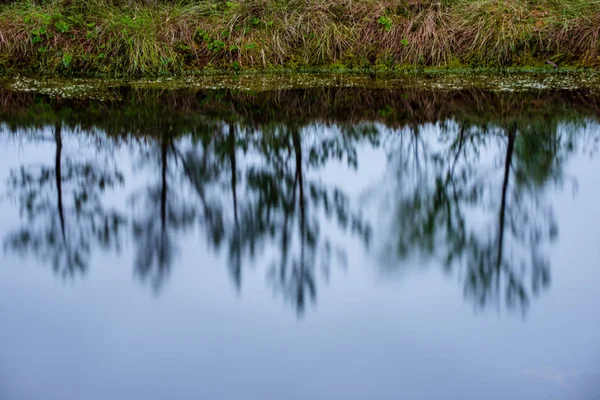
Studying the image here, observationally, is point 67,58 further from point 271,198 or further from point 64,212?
point 271,198

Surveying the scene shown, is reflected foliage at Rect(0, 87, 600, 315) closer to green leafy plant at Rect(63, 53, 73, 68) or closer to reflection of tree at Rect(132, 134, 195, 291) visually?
reflection of tree at Rect(132, 134, 195, 291)

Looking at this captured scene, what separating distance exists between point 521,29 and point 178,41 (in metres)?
5.51

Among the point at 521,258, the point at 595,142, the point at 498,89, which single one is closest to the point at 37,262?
the point at 521,258

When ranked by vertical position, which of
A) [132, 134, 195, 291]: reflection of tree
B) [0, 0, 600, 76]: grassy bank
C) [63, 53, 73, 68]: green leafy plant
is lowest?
[132, 134, 195, 291]: reflection of tree

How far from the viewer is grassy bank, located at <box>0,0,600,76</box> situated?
12.5 meters

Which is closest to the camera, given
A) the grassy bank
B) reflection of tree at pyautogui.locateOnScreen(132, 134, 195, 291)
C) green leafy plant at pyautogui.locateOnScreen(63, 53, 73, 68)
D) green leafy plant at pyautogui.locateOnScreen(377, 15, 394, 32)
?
reflection of tree at pyautogui.locateOnScreen(132, 134, 195, 291)

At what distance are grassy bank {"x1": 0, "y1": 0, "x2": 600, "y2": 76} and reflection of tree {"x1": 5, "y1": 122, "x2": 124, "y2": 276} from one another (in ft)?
15.4

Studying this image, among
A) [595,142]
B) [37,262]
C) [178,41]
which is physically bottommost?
[37,262]

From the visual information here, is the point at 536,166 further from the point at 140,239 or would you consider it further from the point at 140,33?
the point at 140,33

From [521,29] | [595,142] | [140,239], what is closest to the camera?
[140,239]

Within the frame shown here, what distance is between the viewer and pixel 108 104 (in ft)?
34.9

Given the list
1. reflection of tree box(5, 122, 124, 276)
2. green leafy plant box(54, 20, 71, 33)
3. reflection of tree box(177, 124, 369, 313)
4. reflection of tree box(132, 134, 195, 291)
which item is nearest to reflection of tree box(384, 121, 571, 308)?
reflection of tree box(177, 124, 369, 313)

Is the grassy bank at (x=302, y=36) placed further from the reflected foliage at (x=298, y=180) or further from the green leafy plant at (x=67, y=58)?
the reflected foliage at (x=298, y=180)

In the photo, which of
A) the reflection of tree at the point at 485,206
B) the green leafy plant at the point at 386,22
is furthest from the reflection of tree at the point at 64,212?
the green leafy plant at the point at 386,22
